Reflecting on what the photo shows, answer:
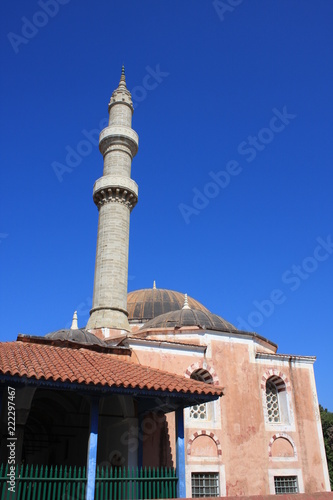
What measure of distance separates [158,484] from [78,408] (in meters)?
4.12

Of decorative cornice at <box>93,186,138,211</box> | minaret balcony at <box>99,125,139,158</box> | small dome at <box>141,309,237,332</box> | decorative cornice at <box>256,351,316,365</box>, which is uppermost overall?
minaret balcony at <box>99,125,139,158</box>

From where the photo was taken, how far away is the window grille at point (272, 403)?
13.5m

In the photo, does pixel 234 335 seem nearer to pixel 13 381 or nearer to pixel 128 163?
pixel 13 381

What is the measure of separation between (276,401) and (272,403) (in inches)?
6.6

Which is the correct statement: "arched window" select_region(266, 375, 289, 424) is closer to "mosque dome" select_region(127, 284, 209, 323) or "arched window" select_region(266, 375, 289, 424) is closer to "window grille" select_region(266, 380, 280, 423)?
"window grille" select_region(266, 380, 280, 423)

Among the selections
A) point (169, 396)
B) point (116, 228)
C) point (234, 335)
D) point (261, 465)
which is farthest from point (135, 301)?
point (169, 396)

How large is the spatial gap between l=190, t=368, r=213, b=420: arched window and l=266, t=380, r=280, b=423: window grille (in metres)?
2.17

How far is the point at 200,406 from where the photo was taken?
12.5m

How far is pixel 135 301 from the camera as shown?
22.7 metres

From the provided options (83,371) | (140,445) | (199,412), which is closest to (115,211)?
(199,412)

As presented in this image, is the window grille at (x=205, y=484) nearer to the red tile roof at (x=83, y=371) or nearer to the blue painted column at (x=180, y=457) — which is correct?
the blue painted column at (x=180, y=457)

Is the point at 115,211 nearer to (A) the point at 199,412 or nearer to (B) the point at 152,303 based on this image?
(B) the point at 152,303

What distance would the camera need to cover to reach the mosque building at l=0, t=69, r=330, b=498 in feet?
27.1

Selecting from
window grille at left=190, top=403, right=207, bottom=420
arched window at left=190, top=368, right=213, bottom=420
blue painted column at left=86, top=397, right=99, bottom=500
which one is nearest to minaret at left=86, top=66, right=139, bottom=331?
arched window at left=190, top=368, right=213, bottom=420
